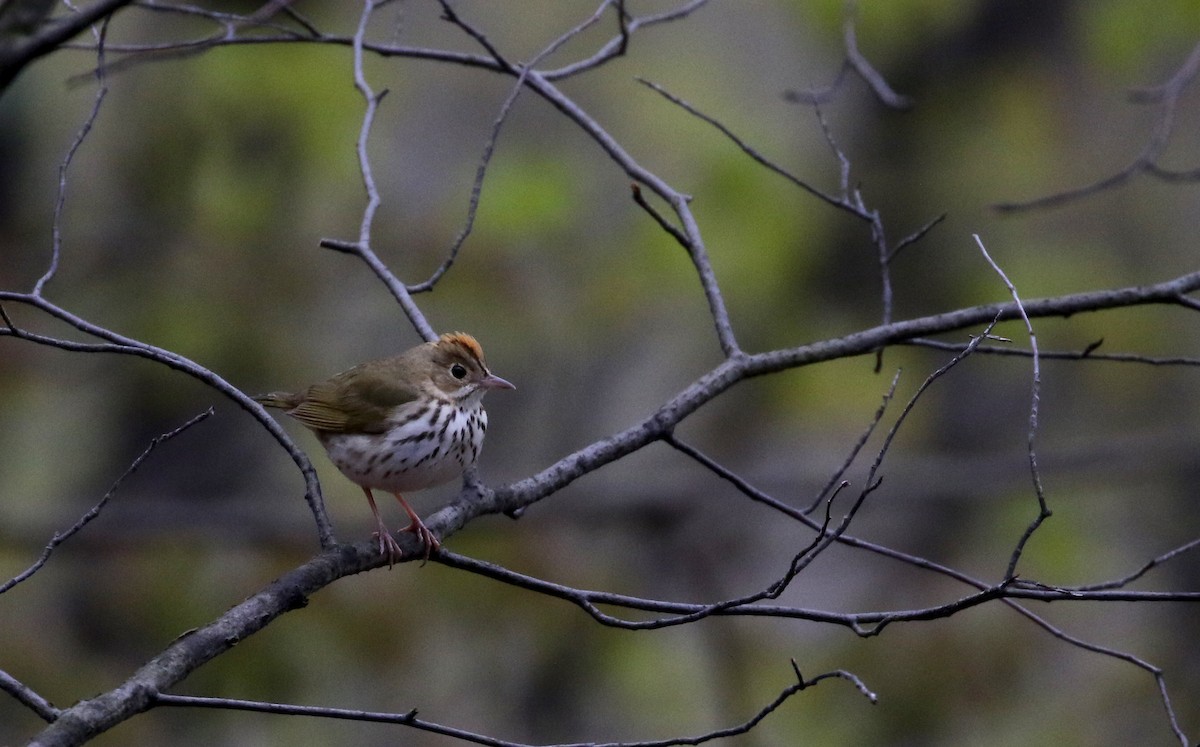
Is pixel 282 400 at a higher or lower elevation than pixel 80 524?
higher

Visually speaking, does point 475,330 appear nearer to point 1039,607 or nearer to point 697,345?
point 697,345

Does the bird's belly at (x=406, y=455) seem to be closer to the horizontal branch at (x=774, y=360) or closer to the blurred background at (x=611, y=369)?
the horizontal branch at (x=774, y=360)

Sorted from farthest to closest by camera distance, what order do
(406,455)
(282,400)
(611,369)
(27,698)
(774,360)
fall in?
1. (611,369)
2. (282,400)
3. (406,455)
4. (774,360)
5. (27,698)

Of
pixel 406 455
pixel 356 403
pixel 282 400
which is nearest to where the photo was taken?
pixel 406 455

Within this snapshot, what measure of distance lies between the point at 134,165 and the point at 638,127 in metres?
3.76

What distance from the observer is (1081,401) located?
10734 millimetres

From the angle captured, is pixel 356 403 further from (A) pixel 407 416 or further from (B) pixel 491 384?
(B) pixel 491 384

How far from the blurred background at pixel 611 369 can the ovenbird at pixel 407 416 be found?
2477 mm

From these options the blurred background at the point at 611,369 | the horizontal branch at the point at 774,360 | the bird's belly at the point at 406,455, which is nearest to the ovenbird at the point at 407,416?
the bird's belly at the point at 406,455

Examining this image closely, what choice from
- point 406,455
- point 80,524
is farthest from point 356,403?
point 80,524

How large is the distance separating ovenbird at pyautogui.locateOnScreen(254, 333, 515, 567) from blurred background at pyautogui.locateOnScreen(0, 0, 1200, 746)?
248cm

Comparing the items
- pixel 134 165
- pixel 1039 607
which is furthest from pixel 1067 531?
pixel 134 165

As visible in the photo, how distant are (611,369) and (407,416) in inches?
166

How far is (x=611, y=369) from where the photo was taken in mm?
9078
